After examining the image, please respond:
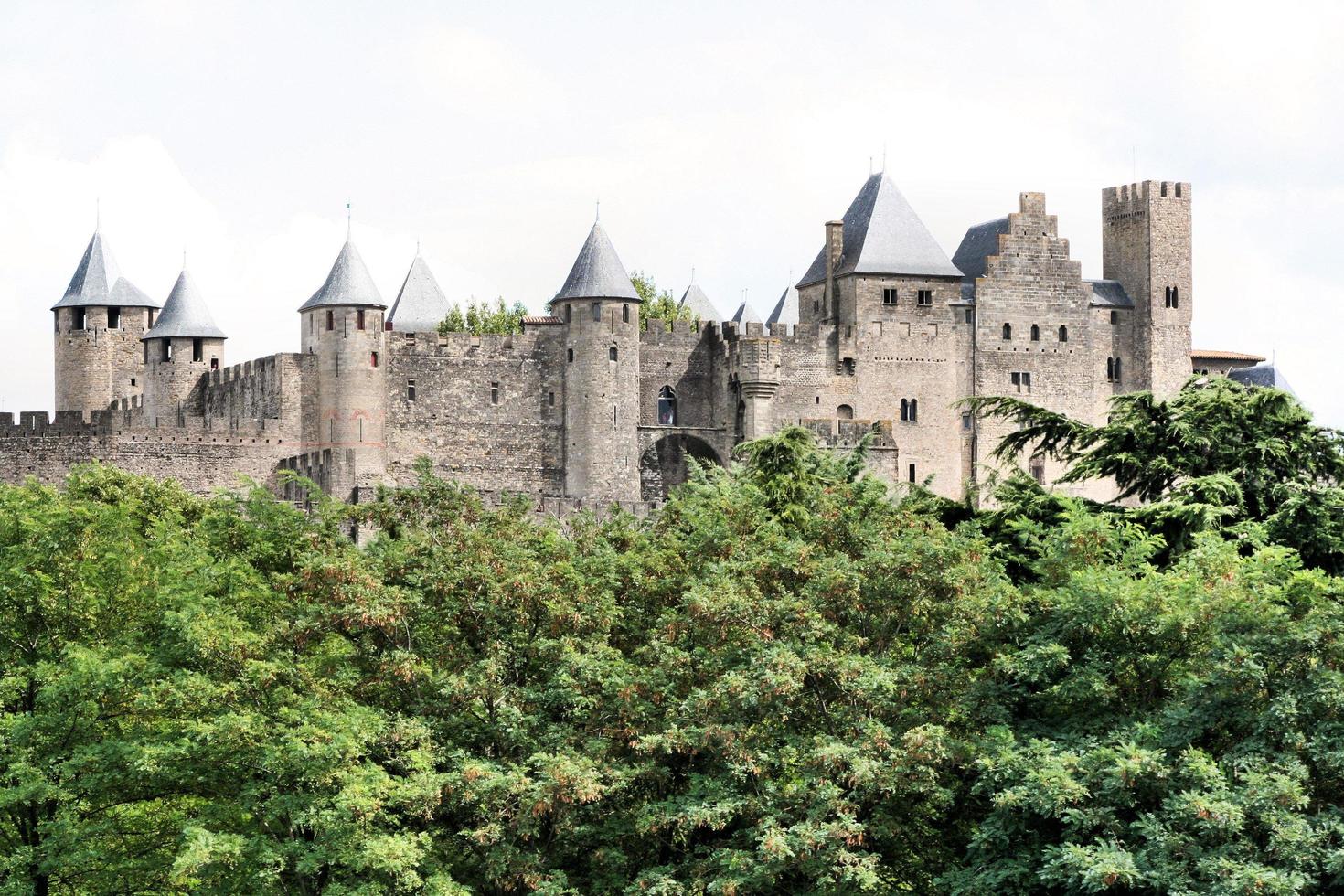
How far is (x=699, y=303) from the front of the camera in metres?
98.0

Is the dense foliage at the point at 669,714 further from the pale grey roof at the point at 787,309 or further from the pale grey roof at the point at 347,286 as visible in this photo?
the pale grey roof at the point at 787,309

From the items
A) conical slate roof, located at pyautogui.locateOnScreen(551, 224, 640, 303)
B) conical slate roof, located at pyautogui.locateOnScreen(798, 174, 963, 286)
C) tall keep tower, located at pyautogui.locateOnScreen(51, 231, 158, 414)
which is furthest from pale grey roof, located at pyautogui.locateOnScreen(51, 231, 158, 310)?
conical slate roof, located at pyautogui.locateOnScreen(798, 174, 963, 286)

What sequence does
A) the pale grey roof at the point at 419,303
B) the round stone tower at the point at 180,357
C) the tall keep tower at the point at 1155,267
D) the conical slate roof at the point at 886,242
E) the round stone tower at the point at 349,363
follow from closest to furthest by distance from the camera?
the round stone tower at the point at 349,363, the conical slate roof at the point at 886,242, the round stone tower at the point at 180,357, the tall keep tower at the point at 1155,267, the pale grey roof at the point at 419,303

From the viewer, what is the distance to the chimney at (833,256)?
253ft

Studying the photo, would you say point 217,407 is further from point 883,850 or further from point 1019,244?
point 883,850

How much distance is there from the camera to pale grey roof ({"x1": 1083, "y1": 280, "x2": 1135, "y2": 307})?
261 feet

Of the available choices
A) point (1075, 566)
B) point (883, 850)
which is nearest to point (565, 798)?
point (883, 850)

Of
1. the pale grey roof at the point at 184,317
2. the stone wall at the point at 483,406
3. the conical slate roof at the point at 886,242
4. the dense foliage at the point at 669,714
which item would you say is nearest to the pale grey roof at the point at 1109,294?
the conical slate roof at the point at 886,242

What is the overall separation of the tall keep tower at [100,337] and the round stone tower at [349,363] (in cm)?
1298

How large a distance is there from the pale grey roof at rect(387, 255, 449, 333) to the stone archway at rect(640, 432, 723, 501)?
1594 cm

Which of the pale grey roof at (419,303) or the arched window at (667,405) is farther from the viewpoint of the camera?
the pale grey roof at (419,303)

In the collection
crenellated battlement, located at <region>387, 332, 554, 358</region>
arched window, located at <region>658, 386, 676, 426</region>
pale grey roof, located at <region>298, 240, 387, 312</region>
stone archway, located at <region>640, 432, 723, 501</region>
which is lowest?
stone archway, located at <region>640, 432, 723, 501</region>

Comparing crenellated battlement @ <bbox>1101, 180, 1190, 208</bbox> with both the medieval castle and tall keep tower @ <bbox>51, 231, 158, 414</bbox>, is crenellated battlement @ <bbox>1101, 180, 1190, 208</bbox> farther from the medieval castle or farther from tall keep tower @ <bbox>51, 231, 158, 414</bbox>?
tall keep tower @ <bbox>51, 231, 158, 414</bbox>

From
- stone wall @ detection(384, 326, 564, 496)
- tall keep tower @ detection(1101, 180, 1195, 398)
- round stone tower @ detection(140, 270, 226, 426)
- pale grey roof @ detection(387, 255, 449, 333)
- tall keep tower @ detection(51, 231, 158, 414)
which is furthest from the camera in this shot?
pale grey roof @ detection(387, 255, 449, 333)
